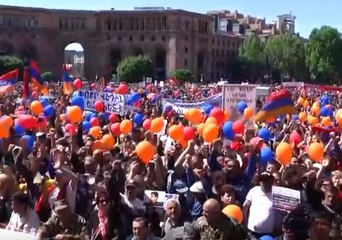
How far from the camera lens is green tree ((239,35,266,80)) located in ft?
270

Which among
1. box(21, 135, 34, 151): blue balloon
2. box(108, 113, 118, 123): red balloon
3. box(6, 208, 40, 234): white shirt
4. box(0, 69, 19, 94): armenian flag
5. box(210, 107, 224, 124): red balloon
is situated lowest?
box(6, 208, 40, 234): white shirt

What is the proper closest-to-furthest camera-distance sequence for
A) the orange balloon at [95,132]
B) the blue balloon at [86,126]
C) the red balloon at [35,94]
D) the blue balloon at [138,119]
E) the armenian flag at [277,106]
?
the orange balloon at [95,132] → the armenian flag at [277,106] → the blue balloon at [86,126] → the blue balloon at [138,119] → the red balloon at [35,94]

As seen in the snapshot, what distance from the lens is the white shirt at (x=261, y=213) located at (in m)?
6.82

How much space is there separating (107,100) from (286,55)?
224 feet

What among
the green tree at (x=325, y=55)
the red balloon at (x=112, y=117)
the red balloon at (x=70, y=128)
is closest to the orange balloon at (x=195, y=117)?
the red balloon at (x=70, y=128)

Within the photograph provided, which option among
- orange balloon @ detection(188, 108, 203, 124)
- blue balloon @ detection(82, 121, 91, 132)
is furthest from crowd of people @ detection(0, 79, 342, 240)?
blue balloon @ detection(82, 121, 91, 132)

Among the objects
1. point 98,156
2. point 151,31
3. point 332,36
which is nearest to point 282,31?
point 332,36

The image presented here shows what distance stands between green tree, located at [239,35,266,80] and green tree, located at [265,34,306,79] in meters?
0.69

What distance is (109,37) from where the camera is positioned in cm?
8456

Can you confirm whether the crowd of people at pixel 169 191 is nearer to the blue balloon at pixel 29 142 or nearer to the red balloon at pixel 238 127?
the blue balloon at pixel 29 142

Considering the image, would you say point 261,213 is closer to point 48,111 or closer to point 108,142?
point 108,142

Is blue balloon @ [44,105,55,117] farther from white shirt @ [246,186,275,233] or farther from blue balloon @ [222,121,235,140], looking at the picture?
white shirt @ [246,186,275,233]

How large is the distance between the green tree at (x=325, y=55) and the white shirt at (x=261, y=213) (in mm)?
77952

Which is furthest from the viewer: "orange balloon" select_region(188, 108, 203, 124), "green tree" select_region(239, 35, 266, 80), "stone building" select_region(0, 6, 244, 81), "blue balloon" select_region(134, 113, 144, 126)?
"green tree" select_region(239, 35, 266, 80)
